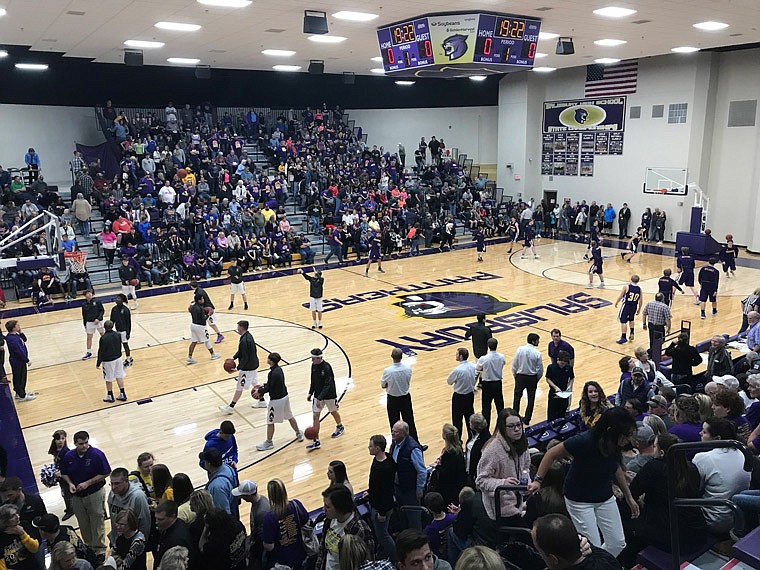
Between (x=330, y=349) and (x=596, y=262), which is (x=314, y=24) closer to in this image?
(x=330, y=349)

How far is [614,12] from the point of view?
48.6 feet

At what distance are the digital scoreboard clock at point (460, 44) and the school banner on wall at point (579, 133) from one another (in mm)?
15776

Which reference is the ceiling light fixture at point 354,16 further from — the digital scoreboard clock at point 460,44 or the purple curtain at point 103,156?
the purple curtain at point 103,156

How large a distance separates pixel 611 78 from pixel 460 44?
17470 millimetres

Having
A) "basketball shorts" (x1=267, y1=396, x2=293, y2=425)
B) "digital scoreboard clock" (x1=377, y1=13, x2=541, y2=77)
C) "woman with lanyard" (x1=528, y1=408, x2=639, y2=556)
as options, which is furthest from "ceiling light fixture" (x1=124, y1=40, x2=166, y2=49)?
"woman with lanyard" (x1=528, y1=408, x2=639, y2=556)

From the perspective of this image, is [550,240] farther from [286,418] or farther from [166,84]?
[286,418]

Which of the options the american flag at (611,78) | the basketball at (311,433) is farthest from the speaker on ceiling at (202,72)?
the basketball at (311,433)

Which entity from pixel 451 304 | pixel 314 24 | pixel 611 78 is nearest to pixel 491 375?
pixel 451 304

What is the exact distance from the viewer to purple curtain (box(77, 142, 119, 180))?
24547mm

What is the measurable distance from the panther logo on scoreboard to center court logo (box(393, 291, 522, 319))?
6.24 metres

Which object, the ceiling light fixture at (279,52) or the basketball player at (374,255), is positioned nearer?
the ceiling light fixture at (279,52)

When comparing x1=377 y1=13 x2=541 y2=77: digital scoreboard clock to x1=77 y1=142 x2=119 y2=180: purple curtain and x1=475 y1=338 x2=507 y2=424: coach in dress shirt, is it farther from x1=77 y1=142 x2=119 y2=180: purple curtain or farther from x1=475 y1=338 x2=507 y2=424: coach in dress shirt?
x1=77 y1=142 x2=119 y2=180: purple curtain

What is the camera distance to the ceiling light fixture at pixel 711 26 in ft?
53.9

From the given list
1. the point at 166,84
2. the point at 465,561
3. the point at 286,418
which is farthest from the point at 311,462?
the point at 166,84
